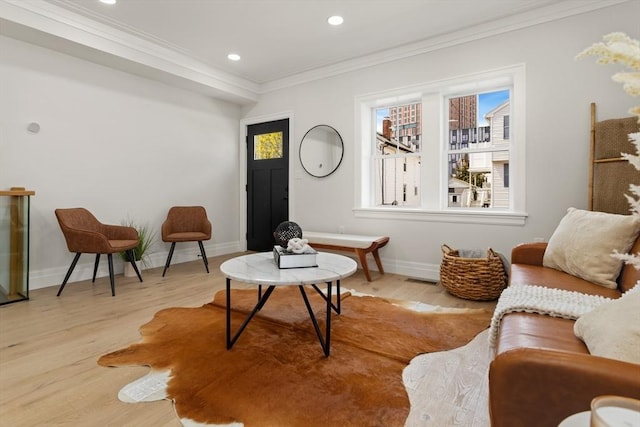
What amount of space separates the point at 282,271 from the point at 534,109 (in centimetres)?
283

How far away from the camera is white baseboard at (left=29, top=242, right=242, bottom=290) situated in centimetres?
347

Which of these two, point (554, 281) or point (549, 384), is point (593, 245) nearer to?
point (554, 281)

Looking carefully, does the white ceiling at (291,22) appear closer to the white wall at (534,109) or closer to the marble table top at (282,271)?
the white wall at (534,109)

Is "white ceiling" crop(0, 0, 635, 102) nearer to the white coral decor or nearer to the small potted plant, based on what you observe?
the small potted plant

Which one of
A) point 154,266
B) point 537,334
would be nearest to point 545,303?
point 537,334

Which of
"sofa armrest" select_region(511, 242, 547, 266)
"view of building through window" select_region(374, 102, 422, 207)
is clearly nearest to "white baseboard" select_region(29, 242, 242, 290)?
"view of building through window" select_region(374, 102, 422, 207)

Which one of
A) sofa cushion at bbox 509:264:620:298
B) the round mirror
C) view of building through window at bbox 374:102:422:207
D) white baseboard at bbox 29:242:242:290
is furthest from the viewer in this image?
the round mirror

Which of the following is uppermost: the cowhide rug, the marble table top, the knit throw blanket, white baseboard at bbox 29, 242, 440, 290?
the marble table top

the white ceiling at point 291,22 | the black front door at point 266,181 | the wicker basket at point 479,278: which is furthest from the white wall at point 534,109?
the black front door at point 266,181

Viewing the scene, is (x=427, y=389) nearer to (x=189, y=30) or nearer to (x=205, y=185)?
(x=189, y=30)

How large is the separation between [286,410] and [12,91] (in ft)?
12.7

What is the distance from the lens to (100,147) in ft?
12.7

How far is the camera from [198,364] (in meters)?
1.87

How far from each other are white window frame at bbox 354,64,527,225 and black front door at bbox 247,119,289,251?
1.26m
